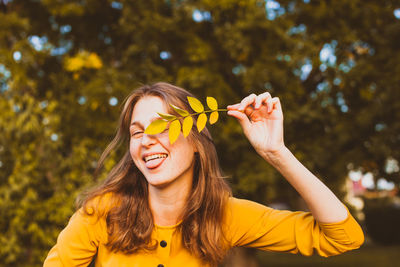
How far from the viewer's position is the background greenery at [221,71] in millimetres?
6340

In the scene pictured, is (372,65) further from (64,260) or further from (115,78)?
(64,260)

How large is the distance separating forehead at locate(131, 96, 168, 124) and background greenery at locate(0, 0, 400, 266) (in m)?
3.40

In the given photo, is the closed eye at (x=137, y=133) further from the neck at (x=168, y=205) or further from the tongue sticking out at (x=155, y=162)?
the neck at (x=168, y=205)

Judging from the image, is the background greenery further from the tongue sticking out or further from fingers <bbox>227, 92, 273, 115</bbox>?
fingers <bbox>227, 92, 273, 115</bbox>

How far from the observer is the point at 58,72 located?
26.6ft

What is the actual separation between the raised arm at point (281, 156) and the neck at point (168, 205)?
59 centimetres

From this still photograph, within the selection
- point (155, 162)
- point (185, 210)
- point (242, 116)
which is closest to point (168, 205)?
point (185, 210)

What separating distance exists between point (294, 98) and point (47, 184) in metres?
3.96

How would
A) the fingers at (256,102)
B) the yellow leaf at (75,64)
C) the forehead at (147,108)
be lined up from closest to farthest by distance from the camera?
the fingers at (256,102) < the forehead at (147,108) < the yellow leaf at (75,64)

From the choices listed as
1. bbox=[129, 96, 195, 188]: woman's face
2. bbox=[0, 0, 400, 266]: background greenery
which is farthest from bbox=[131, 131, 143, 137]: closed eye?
bbox=[0, 0, 400, 266]: background greenery

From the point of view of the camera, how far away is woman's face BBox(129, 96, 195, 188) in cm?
212

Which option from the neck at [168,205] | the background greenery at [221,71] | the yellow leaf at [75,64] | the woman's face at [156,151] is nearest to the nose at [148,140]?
the woman's face at [156,151]

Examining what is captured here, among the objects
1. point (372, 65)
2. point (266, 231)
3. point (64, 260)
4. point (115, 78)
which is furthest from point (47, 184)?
point (372, 65)

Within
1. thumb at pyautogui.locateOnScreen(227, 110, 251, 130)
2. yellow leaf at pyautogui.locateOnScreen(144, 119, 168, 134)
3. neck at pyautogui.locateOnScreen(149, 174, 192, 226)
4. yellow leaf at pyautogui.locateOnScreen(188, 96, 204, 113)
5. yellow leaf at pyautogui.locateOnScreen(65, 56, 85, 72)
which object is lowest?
neck at pyautogui.locateOnScreen(149, 174, 192, 226)
